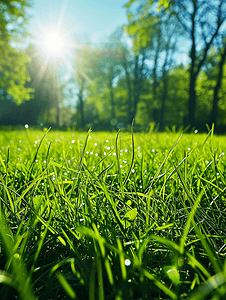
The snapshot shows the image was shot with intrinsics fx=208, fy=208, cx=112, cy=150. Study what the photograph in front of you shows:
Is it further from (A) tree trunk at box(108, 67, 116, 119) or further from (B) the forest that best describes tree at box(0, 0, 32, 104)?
(A) tree trunk at box(108, 67, 116, 119)

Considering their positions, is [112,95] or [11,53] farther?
[112,95]

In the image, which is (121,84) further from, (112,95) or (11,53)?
(11,53)

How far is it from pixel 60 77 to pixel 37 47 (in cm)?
715

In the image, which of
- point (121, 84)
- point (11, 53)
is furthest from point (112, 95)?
point (11, 53)

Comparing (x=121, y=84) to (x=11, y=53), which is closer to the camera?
(x=11, y=53)

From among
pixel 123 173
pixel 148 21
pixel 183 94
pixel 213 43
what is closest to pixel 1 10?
pixel 148 21

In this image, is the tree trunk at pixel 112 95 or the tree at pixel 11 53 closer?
the tree at pixel 11 53

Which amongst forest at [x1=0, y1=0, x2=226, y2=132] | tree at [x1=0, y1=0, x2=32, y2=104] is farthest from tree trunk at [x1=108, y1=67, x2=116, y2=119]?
tree at [x1=0, y1=0, x2=32, y2=104]

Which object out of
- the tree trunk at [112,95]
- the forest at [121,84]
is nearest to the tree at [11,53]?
the forest at [121,84]

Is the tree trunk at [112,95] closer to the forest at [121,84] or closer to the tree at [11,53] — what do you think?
the forest at [121,84]

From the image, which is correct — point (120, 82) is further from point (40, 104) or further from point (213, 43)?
point (213, 43)

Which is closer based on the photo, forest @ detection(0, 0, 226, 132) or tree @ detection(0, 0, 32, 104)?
tree @ detection(0, 0, 32, 104)

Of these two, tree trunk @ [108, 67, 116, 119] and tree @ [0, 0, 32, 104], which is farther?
tree trunk @ [108, 67, 116, 119]

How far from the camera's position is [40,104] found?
3266 centimetres
